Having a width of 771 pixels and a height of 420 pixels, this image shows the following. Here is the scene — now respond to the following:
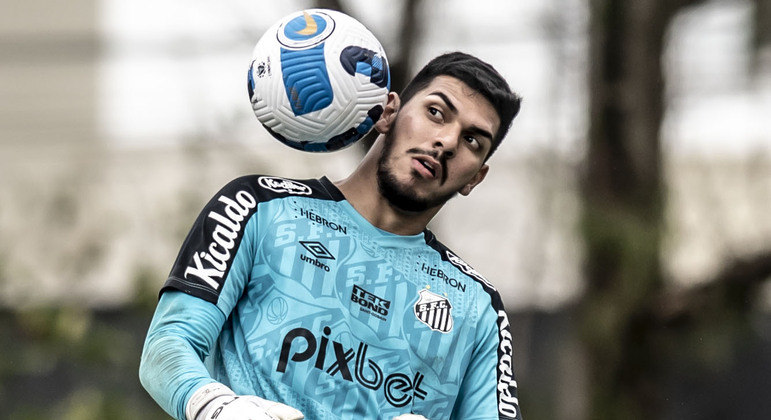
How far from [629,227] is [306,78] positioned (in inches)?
269

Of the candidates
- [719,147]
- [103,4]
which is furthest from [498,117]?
[103,4]

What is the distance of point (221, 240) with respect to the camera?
454cm

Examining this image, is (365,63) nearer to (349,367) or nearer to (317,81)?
(317,81)

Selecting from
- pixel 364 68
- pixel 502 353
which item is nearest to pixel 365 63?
pixel 364 68

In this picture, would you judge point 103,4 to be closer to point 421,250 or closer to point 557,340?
point 557,340

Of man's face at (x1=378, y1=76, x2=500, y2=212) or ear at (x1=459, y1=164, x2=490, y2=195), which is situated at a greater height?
A: man's face at (x1=378, y1=76, x2=500, y2=212)

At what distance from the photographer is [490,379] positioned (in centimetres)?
503

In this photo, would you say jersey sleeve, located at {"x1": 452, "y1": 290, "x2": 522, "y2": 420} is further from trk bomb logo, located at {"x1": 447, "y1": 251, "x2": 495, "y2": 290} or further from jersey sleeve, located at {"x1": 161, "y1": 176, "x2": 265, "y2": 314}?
jersey sleeve, located at {"x1": 161, "y1": 176, "x2": 265, "y2": 314}

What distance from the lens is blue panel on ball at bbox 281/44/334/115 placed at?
4.74 metres

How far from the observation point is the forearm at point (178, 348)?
4.17 metres

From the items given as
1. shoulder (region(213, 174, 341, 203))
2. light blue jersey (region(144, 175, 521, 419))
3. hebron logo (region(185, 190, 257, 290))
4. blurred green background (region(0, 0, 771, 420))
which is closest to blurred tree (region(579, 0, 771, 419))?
blurred green background (region(0, 0, 771, 420))

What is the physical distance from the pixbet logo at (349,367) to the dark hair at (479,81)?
99 centimetres

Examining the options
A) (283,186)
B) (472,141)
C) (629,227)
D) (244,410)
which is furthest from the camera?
(629,227)

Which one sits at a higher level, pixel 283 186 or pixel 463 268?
pixel 283 186
